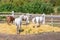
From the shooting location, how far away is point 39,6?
26.5 metres

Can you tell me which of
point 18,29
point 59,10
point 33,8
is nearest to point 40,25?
point 18,29

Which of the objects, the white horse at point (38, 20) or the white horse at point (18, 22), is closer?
the white horse at point (18, 22)

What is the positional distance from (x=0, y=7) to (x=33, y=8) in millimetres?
3533

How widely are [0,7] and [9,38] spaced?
63.9 feet

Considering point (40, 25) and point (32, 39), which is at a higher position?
point (32, 39)

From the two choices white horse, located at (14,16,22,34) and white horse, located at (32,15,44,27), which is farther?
white horse, located at (32,15,44,27)

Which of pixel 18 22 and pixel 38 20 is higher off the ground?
pixel 18 22

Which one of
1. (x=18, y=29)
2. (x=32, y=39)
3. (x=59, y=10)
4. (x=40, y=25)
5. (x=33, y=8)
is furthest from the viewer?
(x=59, y=10)

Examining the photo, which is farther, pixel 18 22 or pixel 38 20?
pixel 38 20

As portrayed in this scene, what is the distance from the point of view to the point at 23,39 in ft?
23.0

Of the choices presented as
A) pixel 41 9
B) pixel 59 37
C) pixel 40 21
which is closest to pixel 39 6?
pixel 41 9

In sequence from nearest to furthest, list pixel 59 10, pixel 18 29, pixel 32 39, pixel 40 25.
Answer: pixel 32 39, pixel 18 29, pixel 40 25, pixel 59 10

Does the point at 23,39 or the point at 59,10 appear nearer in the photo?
the point at 23,39

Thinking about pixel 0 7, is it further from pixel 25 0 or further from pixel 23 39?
pixel 23 39
